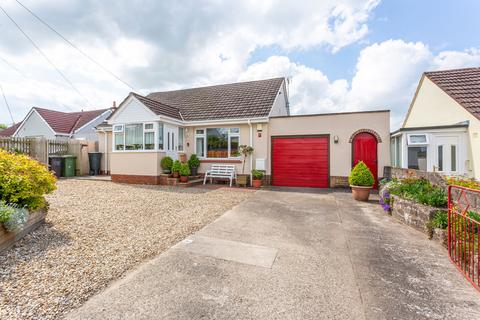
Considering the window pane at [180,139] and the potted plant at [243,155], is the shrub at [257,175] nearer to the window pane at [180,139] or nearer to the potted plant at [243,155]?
the potted plant at [243,155]

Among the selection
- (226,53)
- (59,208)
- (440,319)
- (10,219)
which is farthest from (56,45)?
(440,319)

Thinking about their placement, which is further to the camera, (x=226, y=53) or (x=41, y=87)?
(x=41, y=87)

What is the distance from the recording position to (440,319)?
2025mm

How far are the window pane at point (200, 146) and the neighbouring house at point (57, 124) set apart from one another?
14.8 m

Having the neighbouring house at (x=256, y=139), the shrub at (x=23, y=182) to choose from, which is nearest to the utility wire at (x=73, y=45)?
the neighbouring house at (x=256, y=139)

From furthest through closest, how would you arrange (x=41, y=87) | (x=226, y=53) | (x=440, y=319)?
(x=41, y=87)
(x=226, y=53)
(x=440, y=319)

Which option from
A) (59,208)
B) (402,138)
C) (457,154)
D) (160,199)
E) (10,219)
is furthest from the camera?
(402,138)

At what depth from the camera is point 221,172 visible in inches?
425

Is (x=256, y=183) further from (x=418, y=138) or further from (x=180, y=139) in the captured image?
(x=418, y=138)

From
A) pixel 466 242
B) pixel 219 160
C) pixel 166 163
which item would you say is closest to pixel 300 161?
pixel 219 160

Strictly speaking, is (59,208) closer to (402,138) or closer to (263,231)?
(263,231)

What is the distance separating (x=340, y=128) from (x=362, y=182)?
3.40 metres

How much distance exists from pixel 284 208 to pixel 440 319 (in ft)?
14.1

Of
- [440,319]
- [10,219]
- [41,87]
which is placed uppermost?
[41,87]
